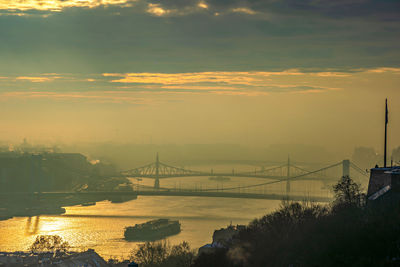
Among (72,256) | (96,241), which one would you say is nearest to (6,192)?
(96,241)

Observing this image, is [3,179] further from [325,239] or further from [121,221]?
[325,239]

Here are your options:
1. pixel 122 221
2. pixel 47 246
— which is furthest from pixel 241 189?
pixel 47 246

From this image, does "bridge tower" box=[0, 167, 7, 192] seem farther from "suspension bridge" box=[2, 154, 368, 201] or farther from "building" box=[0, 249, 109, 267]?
"building" box=[0, 249, 109, 267]

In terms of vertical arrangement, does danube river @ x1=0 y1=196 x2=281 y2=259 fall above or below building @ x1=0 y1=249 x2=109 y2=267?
above

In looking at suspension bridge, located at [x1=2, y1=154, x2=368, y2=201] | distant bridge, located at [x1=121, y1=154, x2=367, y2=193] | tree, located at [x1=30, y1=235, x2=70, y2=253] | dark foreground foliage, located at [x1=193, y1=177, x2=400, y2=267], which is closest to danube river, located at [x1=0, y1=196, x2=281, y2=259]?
suspension bridge, located at [x1=2, y1=154, x2=368, y2=201]

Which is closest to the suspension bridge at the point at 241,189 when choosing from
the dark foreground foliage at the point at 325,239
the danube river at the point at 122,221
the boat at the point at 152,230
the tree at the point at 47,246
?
the danube river at the point at 122,221

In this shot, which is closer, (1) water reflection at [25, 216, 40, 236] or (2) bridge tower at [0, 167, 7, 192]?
(1) water reflection at [25, 216, 40, 236]

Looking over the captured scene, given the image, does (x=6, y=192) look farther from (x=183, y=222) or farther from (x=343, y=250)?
(x=343, y=250)
